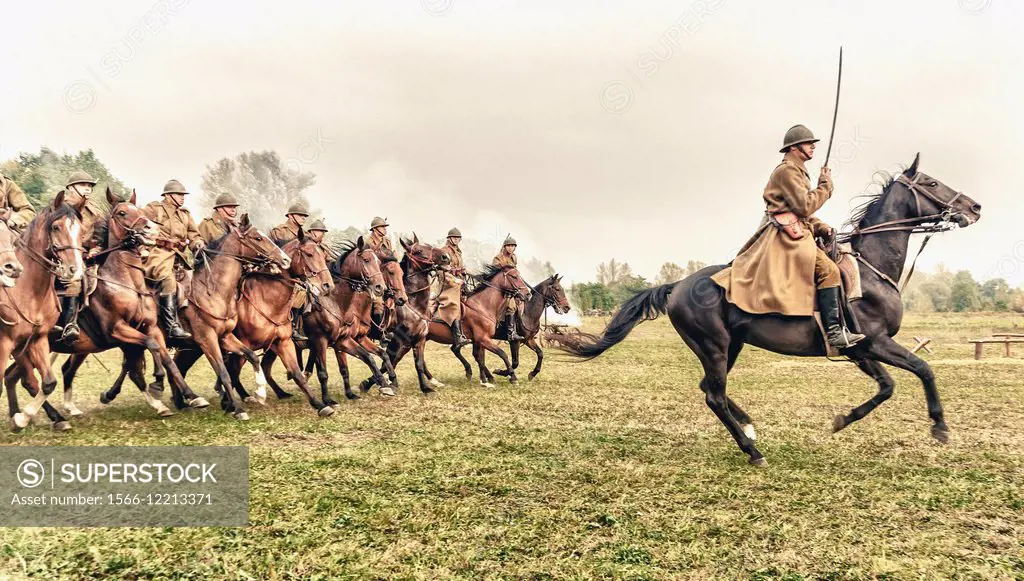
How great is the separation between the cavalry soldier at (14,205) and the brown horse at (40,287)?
4.23 ft

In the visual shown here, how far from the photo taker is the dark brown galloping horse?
8.77m

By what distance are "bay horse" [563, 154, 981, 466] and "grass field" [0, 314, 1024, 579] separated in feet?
2.19

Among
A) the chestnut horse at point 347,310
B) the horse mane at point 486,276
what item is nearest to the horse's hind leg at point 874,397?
the chestnut horse at point 347,310

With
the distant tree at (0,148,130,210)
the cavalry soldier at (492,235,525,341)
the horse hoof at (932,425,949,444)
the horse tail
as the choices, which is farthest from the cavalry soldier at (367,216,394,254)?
the distant tree at (0,148,130,210)

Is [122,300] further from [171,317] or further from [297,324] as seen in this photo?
[297,324]

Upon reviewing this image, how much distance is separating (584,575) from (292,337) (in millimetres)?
8555

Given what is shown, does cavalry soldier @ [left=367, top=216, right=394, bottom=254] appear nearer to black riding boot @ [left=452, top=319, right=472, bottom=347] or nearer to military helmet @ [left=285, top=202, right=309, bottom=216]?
military helmet @ [left=285, top=202, right=309, bottom=216]

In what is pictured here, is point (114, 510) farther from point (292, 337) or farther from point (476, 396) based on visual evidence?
point (476, 396)

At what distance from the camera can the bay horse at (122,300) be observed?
877 centimetres

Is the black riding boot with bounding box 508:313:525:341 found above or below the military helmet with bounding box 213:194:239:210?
below

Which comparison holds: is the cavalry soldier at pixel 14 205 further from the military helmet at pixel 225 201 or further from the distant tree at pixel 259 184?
the distant tree at pixel 259 184

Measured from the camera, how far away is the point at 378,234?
13961 mm

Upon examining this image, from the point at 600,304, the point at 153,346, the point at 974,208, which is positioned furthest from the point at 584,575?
the point at 600,304

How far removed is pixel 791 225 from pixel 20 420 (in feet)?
34.1
